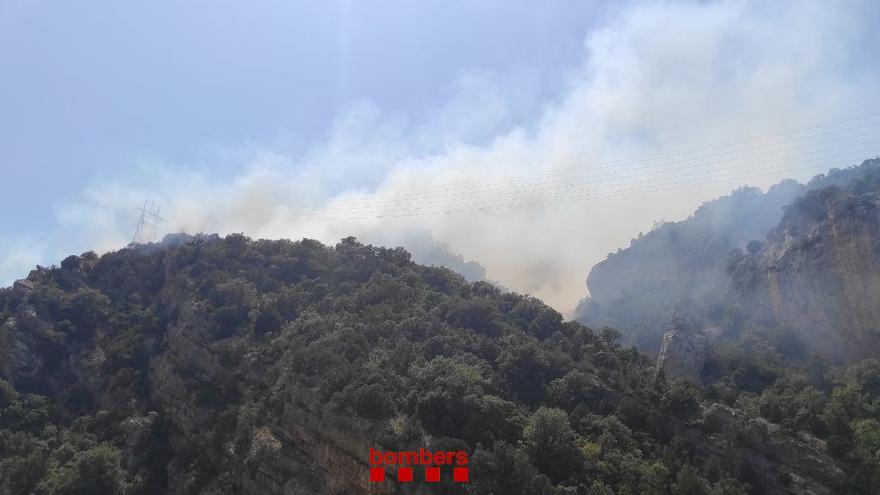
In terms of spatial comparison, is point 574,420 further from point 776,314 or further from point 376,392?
point 776,314

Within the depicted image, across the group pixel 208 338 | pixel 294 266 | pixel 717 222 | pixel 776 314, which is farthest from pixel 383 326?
pixel 717 222

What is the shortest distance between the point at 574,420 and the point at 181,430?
125 ft

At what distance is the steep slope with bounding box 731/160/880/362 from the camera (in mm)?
71125

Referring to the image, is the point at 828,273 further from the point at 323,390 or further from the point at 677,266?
the point at 323,390

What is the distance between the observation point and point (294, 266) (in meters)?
80.7

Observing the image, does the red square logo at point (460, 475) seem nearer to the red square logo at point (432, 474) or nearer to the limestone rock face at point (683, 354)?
the red square logo at point (432, 474)

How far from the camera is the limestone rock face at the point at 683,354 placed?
75250 mm

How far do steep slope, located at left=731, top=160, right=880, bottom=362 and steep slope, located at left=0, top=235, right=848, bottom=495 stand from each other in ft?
108

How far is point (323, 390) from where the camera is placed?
144 feet

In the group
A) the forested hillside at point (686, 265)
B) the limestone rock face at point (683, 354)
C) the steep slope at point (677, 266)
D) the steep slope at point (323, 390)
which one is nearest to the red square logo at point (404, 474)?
the steep slope at point (323, 390)

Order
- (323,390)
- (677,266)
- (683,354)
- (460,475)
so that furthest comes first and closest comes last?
(677,266), (683,354), (323,390), (460,475)

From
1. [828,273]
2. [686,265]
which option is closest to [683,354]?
[828,273]

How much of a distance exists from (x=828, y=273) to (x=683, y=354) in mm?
21845

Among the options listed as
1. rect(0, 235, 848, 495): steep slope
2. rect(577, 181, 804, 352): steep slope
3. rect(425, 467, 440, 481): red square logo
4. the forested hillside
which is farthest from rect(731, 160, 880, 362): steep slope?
rect(425, 467, 440, 481): red square logo
